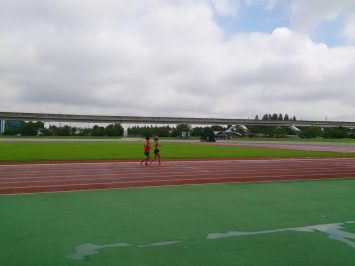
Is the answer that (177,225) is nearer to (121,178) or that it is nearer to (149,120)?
(121,178)

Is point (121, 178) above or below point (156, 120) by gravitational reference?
below

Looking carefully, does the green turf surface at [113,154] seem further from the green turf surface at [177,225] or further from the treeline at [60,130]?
the treeline at [60,130]

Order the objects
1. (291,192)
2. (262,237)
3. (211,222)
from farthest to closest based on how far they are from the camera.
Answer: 1. (291,192)
2. (211,222)
3. (262,237)

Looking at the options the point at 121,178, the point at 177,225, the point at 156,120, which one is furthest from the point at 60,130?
the point at 177,225

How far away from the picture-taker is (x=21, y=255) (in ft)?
16.3

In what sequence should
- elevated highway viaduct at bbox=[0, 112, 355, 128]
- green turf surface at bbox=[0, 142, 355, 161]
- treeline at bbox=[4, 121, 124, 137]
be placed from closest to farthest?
green turf surface at bbox=[0, 142, 355, 161] < elevated highway viaduct at bbox=[0, 112, 355, 128] < treeline at bbox=[4, 121, 124, 137]

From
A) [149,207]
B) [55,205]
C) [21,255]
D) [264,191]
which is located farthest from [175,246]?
[264,191]

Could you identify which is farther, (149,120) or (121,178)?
(149,120)

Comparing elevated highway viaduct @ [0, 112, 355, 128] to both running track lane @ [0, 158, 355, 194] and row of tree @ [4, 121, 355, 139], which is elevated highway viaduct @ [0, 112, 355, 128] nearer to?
row of tree @ [4, 121, 355, 139]

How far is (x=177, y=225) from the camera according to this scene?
6.63 meters

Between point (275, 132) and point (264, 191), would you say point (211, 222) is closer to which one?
point (264, 191)

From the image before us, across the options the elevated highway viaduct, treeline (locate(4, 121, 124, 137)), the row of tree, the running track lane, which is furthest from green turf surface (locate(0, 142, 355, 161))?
treeline (locate(4, 121, 124, 137))

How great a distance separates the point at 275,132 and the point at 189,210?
121 meters

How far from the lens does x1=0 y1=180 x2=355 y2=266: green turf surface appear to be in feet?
16.3
